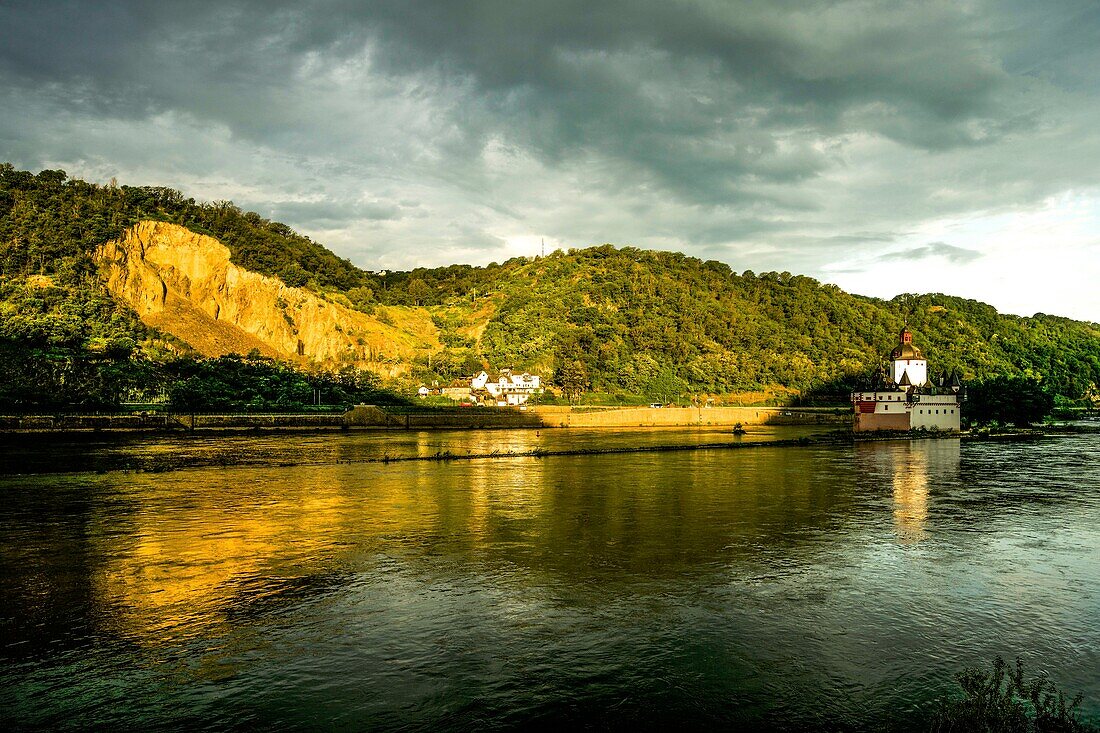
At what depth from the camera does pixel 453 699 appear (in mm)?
8766

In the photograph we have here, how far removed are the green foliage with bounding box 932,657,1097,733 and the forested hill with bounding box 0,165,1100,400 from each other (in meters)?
106

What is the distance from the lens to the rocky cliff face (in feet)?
390

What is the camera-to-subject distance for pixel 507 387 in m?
135

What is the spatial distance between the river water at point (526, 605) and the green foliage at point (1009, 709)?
363 millimetres

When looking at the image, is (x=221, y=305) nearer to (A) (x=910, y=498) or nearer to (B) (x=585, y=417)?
(B) (x=585, y=417)

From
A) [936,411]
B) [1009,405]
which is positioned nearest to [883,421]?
[936,411]

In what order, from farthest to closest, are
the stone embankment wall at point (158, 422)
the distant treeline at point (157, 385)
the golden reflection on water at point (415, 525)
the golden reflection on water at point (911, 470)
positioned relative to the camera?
1. the distant treeline at point (157, 385)
2. the stone embankment wall at point (158, 422)
3. the golden reflection on water at point (911, 470)
4. the golden reflection on water at point (415, 525)

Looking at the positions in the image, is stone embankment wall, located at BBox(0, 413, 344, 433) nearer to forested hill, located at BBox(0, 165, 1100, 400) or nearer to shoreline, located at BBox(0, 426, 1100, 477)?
shoreline, located at BBox(0, 426, 1100, 477)

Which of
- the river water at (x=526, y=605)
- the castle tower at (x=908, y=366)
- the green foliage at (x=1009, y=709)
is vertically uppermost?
the castle tower at (x=908, y=366)

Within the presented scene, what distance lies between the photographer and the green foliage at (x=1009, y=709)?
775 cm

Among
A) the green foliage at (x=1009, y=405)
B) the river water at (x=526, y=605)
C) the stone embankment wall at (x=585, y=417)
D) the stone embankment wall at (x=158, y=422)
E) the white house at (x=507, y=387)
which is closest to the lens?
the river water at (x=526, y=605)

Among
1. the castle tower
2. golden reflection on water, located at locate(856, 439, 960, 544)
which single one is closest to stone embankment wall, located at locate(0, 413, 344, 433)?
golden reflection on water, located at locate(856, 439, 960, 544)

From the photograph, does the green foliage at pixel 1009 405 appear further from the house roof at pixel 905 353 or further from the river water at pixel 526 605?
the river water at pixel 526 605

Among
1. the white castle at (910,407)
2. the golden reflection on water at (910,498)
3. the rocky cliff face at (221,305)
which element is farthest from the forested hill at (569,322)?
the golden reflection on water at (910,498)
